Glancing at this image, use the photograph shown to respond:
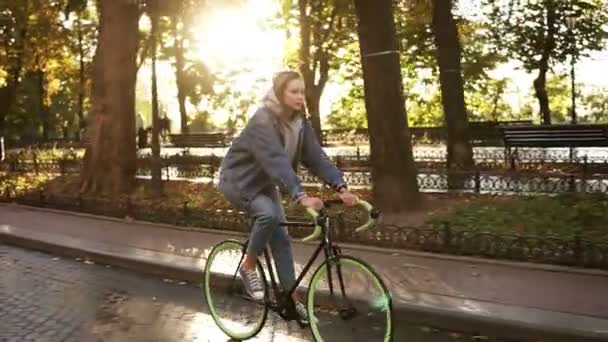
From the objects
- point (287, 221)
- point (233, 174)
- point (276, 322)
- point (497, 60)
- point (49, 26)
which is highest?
point (49, 26)

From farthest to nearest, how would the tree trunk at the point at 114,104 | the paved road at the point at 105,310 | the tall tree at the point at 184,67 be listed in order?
the tall tree at the point at 184,67
the tree trunk at the point at 114,104
the paved road at the point at 105,310

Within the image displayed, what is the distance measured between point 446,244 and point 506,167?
24.5ft

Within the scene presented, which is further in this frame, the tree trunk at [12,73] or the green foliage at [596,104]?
the green foliage at [596,104]

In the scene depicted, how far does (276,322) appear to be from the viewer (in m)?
5.61

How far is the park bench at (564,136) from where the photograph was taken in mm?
15469

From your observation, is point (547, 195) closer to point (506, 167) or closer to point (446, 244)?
point (446, 244)

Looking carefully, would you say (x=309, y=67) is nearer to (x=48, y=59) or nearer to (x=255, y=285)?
(x=48, y=59)

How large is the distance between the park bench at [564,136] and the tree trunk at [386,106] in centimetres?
674

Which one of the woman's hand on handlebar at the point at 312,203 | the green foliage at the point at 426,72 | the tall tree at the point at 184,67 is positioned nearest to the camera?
the woman's hand on handlebar at the point at 312,203

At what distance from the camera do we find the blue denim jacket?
437 centimetres

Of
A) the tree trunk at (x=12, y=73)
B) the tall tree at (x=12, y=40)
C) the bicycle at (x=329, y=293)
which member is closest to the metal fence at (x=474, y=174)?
the bicycle at (x=329, y=293)

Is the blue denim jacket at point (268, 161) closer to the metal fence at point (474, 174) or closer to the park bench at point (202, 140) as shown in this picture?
the metal fence at point (474, 174)

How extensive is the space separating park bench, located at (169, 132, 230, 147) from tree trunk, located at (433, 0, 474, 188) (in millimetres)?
14753

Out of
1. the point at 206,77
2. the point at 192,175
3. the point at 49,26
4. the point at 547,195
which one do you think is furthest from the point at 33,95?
the point at 547,195
